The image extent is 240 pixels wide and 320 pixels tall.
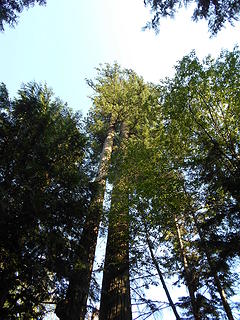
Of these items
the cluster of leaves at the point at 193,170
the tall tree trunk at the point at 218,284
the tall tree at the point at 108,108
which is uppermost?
the tall tree at the point at 108,108

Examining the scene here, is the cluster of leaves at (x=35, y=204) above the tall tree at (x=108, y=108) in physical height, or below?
below

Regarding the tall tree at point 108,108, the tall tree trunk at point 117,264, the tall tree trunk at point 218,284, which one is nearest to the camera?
the tall tree trunk at point 218,284

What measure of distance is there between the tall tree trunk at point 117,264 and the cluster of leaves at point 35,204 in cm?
156

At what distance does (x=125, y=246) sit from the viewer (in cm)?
777

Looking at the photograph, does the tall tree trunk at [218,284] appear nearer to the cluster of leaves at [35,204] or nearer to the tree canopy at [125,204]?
the tree canopy at [125,204]

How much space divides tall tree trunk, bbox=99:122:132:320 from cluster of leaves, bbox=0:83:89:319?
5.11 feet

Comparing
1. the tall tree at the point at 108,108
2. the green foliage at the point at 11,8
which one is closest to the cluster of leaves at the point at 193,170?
the tall tree at the point at 108,108

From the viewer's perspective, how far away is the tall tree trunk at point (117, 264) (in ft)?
20.0

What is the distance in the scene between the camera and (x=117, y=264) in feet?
23.5

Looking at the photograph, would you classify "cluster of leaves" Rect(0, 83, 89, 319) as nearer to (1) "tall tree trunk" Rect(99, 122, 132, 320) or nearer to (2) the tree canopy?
(2) the tree canopy

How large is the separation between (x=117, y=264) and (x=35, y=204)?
3.38 m

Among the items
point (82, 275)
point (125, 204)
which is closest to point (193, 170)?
point (125, 204)

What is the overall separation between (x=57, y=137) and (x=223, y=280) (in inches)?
234

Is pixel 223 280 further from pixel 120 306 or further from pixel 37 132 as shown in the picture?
pixel 37 132
